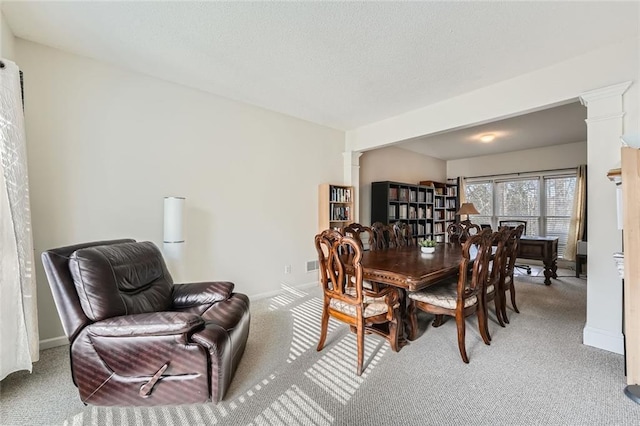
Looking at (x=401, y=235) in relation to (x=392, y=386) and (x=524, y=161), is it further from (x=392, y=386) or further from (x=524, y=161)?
(x=524, y=161)

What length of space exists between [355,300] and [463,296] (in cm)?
89

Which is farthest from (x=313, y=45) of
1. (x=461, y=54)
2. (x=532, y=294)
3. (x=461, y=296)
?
(x=532, y=294)

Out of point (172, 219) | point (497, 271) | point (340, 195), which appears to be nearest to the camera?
point (497, 271)

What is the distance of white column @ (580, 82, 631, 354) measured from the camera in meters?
2.27

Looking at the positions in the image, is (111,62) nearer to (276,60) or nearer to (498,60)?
(276,60)

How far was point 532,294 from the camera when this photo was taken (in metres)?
3.87

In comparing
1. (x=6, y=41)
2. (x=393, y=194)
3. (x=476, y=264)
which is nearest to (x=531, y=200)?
(x=393, y=194)

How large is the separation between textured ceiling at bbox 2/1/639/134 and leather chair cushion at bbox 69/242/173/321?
1746mm

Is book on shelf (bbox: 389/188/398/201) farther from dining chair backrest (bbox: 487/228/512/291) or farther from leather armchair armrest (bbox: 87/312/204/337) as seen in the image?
leather armchair armrest (bbox: 87/312/204/337)

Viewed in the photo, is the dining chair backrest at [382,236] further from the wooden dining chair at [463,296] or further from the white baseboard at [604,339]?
the white baseboard at [604,339]

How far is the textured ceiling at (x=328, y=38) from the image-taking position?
1931 mm

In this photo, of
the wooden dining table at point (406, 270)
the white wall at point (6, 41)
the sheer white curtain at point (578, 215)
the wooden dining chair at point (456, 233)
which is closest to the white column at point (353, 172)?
the wooden dining chair at point (456, 233)

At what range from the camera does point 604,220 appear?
7.64 ft

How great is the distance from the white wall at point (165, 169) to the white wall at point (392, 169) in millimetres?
1217
